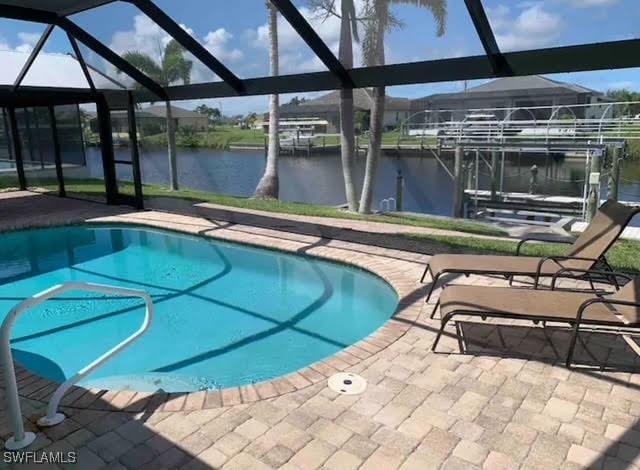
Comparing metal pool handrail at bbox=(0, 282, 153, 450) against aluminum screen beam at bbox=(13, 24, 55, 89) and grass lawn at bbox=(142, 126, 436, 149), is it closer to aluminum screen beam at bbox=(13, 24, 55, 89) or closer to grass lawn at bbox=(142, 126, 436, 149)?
aluminum screen beam at bbox=(13, 24, 55, 89)

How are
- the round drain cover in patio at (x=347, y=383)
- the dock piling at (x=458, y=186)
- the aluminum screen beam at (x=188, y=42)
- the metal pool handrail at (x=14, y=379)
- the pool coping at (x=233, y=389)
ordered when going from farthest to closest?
the dock piling at (x=458, y=186) → the aluminum screen beam at (x=188, y=42) → the round drain cover in patio at (x=347, y=383) → the pool coping at (x=233, y=389) → the metal pool handrail at (x=14, y=379)

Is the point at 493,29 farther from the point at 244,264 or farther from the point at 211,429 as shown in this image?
the point at 211,429

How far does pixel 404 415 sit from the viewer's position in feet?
9.76

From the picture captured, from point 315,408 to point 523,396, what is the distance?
1.37 metres

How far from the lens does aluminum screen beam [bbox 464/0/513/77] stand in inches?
195

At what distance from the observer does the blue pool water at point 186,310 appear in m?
4.50

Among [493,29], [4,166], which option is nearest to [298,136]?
[4,166]

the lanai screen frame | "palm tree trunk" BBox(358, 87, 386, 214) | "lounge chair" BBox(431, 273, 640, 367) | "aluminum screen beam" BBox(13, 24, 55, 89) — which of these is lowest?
"lounge chair" BBox(431, 273, 640, 367)

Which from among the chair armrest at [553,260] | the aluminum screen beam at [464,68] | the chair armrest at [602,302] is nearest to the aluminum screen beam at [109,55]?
the aluminum screen beam at [464,68]

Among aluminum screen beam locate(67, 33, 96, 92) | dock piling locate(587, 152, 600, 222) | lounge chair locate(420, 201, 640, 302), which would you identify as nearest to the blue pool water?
lounge chair locate(420, 201, 640, 302)

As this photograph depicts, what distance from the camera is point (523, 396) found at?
124 inches

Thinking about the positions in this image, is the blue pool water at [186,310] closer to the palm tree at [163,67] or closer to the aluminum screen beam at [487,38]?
the aluminum screen beam at [487,38]

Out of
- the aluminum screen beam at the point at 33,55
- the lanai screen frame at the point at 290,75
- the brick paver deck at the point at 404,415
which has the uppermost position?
the aluminum screen beam at the point at 33,55

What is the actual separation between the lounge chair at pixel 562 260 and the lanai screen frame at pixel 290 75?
58.2 inches
